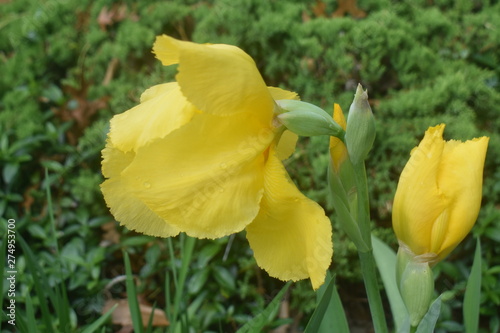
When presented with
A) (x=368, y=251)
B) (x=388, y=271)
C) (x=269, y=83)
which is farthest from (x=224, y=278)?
(x=368, y=251)

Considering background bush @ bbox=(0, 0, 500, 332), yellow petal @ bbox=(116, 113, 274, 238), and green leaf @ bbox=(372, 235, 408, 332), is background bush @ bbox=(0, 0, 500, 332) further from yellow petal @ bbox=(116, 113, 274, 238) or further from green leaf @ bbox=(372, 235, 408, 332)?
yellow petal @ bbox=(116, 113, 274, 238)

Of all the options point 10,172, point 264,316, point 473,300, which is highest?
point 264,316

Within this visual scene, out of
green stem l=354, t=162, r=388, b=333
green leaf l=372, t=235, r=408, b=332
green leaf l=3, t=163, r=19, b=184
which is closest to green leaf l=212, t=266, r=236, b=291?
green leaf l=372, t=235, r=408, b=332

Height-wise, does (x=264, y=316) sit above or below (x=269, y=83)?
above

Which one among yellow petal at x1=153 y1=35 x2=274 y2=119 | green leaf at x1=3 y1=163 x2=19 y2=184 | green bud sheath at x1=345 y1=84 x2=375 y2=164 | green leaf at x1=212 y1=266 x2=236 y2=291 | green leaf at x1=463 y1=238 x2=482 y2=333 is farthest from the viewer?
green leaf at x1=3 y1=163 x2=19 y2=184

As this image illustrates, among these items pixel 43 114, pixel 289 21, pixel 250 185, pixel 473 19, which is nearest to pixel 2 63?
pixel 43 114

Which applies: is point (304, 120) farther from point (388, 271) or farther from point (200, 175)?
point (388, 271)

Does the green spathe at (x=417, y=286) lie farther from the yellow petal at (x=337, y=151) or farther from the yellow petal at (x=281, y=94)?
the yellow petal at (x=281, y=94)

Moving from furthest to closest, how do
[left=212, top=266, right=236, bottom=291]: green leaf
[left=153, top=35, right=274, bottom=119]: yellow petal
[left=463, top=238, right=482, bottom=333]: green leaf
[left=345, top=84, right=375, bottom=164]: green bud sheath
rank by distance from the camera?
[left=212, top=266, right=236, bottom=291]: green leaf → [left=463, top=238, right=482, bottom=333]: green leaf → [left=345, top=84, right=375, bottom=164]: green bud sheath → [left=153, top=35, right=274, bottom=119]: yellow petal

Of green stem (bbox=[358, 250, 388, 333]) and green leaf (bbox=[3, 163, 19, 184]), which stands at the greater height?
green stem (bbox=[358, 250, 388, 333])
